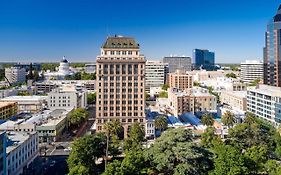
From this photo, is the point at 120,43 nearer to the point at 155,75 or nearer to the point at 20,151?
the point at 20,151

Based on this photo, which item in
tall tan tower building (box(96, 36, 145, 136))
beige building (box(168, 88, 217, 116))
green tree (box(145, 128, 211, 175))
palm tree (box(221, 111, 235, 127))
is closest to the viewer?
green tree (box(145, 128, 211, 175))

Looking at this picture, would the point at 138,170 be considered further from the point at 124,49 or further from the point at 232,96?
the point at 232,96

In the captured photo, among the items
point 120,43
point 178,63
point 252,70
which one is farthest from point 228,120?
point 178,63

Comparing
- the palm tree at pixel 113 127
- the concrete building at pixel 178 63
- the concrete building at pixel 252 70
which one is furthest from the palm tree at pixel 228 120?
the concrete building at pixel 178 63

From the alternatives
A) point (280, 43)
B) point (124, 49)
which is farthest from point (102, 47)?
point (280, 43)

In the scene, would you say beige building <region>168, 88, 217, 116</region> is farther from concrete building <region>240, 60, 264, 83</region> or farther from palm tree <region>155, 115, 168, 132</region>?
concrete building <region>240, 60, 264, 83</region>

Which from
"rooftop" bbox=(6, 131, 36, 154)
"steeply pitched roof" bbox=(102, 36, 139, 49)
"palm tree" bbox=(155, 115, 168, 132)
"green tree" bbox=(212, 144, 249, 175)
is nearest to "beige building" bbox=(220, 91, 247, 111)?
"palm tree" bbox=(155, 115, 168, 132)
